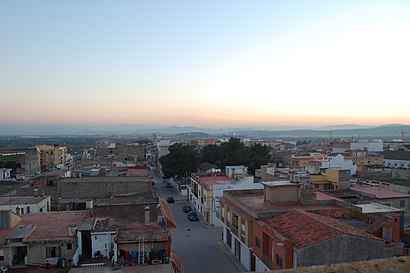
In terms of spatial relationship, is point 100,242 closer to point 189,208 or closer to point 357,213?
point 357,213

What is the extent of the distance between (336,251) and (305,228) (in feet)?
6.63

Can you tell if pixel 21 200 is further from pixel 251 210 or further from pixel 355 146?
pixel 355 146

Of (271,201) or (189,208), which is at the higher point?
(271,201)

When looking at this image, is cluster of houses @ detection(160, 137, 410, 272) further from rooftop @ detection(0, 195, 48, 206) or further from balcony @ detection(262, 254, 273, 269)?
rooftop @ detection(0, 195, 48, 206)

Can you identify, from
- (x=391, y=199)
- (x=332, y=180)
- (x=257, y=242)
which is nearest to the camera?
(x=257, y=242)

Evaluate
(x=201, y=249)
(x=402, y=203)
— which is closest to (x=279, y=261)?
(x=201, y=249)

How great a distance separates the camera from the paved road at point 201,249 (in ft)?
77.6

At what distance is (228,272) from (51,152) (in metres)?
70.6

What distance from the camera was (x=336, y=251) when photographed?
1605 centimetres

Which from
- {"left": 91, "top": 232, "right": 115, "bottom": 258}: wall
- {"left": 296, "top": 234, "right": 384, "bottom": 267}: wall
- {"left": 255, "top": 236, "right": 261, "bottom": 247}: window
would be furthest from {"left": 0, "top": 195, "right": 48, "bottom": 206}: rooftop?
{"left": 296, "top": 234, "right": 384, "bottom": 267}: wall

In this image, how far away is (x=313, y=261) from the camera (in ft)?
52.5

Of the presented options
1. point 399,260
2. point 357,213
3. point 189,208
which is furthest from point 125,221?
point 189,208

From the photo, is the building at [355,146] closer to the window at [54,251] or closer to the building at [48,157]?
the building at [48,157]

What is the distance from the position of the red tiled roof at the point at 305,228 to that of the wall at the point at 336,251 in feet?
0.64
